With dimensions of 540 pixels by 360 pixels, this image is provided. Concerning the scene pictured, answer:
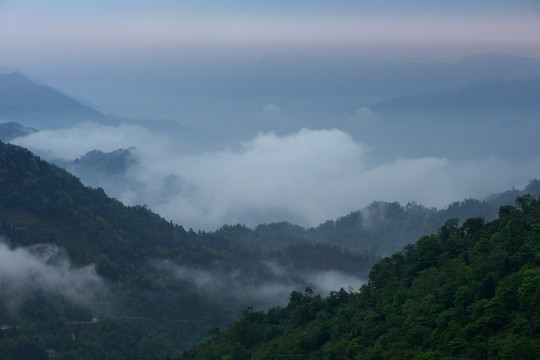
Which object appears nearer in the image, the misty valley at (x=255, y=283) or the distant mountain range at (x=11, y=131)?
Result: the misty valley at (x=255, y=283)

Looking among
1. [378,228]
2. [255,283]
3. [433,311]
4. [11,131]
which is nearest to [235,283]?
[255,283]

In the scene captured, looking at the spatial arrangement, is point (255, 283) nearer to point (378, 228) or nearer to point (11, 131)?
point (378, 228)

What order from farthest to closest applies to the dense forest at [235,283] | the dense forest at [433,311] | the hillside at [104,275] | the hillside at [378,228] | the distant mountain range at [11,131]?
the distant mountain range at [11,131] → the hillside at [378,228] → the hillside at [104,275] → the dense forest at [235,283] → the dense forest at [433,311]

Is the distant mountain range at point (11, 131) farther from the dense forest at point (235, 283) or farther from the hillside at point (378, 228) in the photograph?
the dense forest at point (235, 283)

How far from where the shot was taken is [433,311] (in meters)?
A: 22.5

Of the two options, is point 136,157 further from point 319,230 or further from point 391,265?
point 391,265

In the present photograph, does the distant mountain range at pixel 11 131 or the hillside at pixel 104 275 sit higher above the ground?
the distant mountain range at pixel 11 131

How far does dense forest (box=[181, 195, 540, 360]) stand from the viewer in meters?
19.3

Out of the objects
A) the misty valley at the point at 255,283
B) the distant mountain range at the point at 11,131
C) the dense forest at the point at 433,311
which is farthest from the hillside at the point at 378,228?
the distant mountain range at the point at 11,131

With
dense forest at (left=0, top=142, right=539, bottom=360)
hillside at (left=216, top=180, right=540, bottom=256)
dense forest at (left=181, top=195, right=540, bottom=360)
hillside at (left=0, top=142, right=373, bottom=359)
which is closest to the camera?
dense forest at (left=181, top=195, right=540, bottom=360)

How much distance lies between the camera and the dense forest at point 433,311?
63.3 feet

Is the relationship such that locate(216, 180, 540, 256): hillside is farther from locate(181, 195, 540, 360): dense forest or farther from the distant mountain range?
the distant mountain range

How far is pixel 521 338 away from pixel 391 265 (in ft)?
44.3

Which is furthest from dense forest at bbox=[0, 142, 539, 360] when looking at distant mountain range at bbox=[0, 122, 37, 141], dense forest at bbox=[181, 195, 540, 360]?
distant mountain range at bbox=[0, 122, 37, 141]
